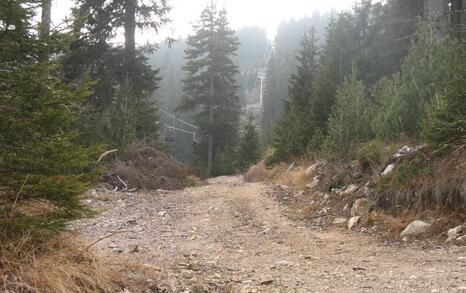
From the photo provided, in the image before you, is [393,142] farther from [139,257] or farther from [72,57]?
[72,57]

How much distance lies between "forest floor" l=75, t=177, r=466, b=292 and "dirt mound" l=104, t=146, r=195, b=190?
2525mm

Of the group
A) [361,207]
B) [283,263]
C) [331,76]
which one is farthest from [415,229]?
[331,76]

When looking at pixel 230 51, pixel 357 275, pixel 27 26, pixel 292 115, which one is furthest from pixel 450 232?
pixel 230 51

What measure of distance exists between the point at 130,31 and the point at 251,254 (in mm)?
16027

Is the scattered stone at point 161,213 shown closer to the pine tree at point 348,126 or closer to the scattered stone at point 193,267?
the scattered stone at point 193,267

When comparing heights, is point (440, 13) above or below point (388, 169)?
above

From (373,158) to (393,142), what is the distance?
0.57 metres

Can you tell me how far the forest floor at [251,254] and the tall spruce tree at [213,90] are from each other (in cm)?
2783

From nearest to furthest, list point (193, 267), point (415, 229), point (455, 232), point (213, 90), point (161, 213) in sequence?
point (193, 267) < point (455, 232) < point (415, 229) < point (161, 213) < point (213, 90)

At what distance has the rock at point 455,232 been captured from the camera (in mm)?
6004

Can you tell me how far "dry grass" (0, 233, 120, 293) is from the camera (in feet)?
11.0

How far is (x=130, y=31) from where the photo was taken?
65.7ft

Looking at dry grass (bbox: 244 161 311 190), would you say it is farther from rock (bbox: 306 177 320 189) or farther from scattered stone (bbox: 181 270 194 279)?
scattered stone (bbox: 181 270 194 279)

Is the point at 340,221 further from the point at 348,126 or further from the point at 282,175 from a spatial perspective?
the point at 282,175
